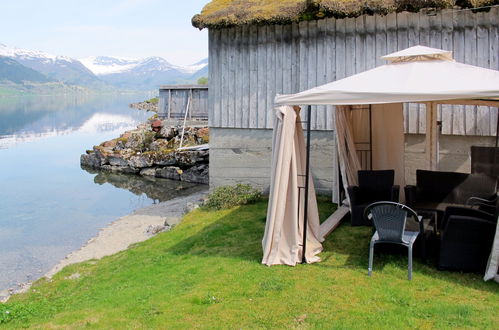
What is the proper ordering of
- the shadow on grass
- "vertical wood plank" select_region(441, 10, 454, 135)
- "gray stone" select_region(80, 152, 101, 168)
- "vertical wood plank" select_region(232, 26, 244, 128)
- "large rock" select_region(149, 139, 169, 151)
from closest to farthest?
the shadow on grass < "vertical wood plank" select_region(441, 10, 454, 135) < "vertical wood plank" select_region(232, 26, 244, 128) < "large rock" select_region(149, 139, 169, 151) < "gray stone" select_region(80, 152, 101, 168)

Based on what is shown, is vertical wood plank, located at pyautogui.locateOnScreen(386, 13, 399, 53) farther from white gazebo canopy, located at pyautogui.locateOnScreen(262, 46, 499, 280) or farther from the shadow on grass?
the shadow on grass

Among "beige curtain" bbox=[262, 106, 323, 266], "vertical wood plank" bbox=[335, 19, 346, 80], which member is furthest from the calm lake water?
"vertical wood plank" bbox=[335, 19, 346, 80]

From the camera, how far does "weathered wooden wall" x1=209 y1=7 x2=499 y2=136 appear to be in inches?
458

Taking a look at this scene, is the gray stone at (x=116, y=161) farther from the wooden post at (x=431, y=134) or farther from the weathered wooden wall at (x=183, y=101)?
the wooden post at (x=431, y=134)

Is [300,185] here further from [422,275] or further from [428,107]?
[428,107]

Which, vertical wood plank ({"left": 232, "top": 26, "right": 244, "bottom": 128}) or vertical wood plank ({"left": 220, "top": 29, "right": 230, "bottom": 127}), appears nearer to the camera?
vertical wood plank ({"left": 232, "top": 26, "right": 244, "bottom": 128})

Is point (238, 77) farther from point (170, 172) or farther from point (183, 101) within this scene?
point (183, 101)

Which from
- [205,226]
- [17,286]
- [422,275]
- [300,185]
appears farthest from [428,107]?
[17,286]

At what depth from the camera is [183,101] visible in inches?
1066

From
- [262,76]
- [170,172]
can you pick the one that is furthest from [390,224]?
[170,172]

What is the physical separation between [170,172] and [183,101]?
161 inches

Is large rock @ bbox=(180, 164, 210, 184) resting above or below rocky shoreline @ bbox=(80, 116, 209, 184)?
below

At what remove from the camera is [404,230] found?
24.3 feet

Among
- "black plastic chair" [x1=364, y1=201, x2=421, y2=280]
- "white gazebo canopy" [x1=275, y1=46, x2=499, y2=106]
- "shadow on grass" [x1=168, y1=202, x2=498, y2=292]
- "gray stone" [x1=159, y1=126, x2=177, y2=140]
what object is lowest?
"shadow on grass" [x1=168, y1=202, x2=498, y2=292]
